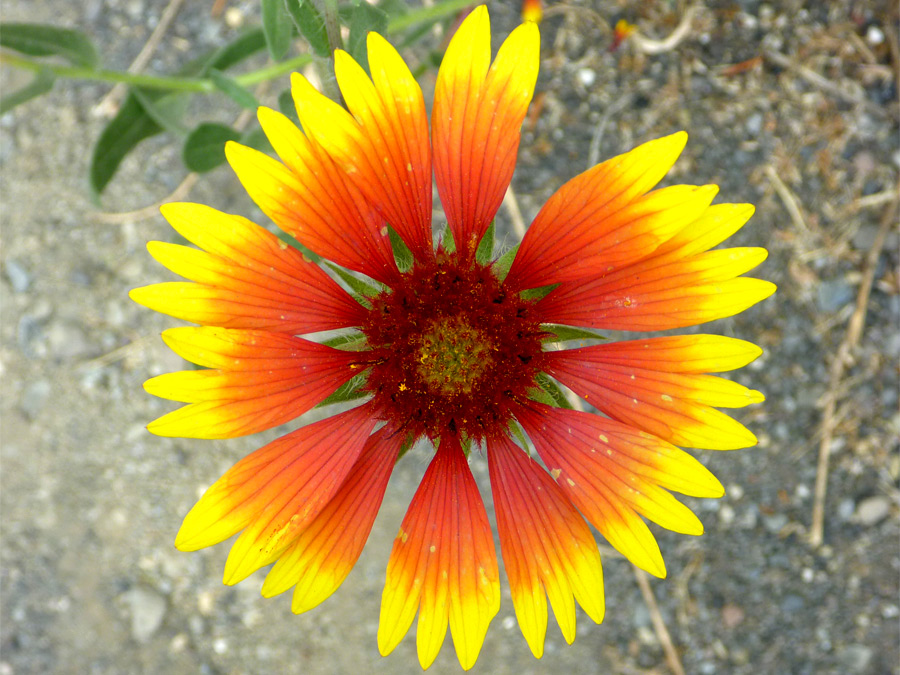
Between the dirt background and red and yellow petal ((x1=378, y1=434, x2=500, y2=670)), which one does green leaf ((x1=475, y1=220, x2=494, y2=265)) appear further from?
the dirt background

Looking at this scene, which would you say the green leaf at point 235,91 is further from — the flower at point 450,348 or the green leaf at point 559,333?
the green leaf at point 559,333

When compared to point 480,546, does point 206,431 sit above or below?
above

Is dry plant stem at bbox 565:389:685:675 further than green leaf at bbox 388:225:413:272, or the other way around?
dry plant stem at bbox 565:389:685:675

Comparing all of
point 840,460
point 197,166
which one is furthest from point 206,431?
point 840,460

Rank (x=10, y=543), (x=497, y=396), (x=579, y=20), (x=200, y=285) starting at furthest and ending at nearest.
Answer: (x=10, y=543) < (x=579, y=20) < (x=497, y=396) < (x=200, y=285)

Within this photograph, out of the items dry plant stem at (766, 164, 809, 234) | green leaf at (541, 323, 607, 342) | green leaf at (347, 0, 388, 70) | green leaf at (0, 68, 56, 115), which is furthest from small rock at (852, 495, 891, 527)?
green leaf at (0, 68, 56, 115)

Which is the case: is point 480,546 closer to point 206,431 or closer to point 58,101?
point 206,431

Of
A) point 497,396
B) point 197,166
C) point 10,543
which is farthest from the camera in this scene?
point 10,543
